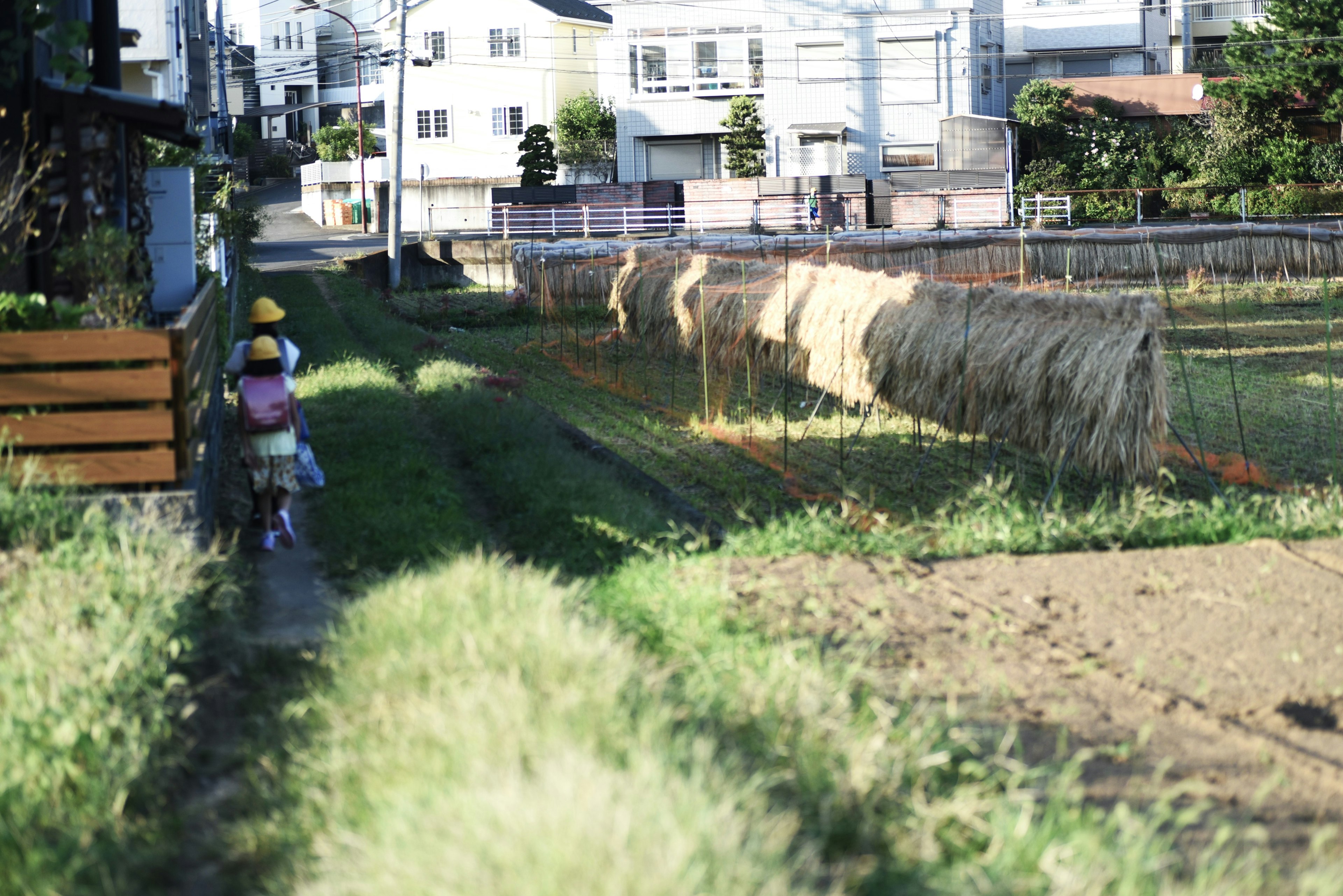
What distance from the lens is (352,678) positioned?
5383 millimetres

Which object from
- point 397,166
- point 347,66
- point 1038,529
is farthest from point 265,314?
point 347,66

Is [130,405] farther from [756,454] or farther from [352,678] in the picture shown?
[756,454]

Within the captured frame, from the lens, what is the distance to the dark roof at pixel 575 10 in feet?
177

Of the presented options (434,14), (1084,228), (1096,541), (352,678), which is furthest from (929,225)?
(352,678)

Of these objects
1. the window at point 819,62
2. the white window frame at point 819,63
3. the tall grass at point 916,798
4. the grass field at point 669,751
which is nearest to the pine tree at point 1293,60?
the white window frame at point 819,63

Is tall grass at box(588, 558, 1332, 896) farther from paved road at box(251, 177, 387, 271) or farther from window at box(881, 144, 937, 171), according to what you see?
window at box(881, 144, 937, 171)

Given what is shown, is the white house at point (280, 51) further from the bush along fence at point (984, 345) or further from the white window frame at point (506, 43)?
the bush along fence at point (984, 345)

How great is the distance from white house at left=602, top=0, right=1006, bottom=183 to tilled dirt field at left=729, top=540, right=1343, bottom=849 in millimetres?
38582

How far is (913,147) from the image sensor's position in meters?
45.5

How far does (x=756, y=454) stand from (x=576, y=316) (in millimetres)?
9161

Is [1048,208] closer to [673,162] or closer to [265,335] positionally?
[673,162]

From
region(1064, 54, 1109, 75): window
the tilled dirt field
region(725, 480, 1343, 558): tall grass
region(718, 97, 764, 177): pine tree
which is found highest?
region(1064, 54, 1109, 75): window

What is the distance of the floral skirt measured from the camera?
337 inches

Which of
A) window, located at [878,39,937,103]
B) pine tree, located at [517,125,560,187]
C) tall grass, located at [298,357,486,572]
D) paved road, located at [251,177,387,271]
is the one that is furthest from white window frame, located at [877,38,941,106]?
tall grass, located at [298,357,486,572]
